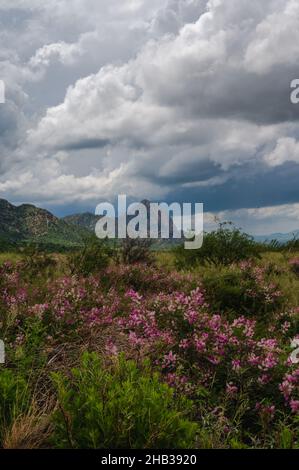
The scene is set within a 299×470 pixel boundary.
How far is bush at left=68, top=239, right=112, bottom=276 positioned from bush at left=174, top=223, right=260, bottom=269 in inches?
133

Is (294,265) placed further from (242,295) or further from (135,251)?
(242,295)

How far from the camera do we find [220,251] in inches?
695

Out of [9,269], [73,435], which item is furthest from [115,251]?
[73,435]

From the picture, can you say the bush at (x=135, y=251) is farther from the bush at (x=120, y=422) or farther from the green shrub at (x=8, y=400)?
the bush at (x=120, y=422)

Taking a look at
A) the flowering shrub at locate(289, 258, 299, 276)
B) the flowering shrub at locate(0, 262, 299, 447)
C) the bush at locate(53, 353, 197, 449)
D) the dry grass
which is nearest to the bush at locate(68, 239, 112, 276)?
the flowering shrub at locate(0, 262, 299, 447)

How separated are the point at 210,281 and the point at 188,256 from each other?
569cm

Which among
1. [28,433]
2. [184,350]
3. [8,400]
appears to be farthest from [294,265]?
[28,433]

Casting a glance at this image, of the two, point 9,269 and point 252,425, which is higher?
point 9,269

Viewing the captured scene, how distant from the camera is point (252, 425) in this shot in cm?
529

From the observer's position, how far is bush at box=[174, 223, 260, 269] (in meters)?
17.4

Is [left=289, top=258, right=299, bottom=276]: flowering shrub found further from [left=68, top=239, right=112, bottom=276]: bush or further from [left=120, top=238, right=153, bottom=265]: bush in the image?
[left=68, top=239, right=112, bottom=276]: bush

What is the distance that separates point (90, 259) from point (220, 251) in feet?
17.9

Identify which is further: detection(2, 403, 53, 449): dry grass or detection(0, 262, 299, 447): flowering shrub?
detection(0, 262, 299, 447): flowering shrub
